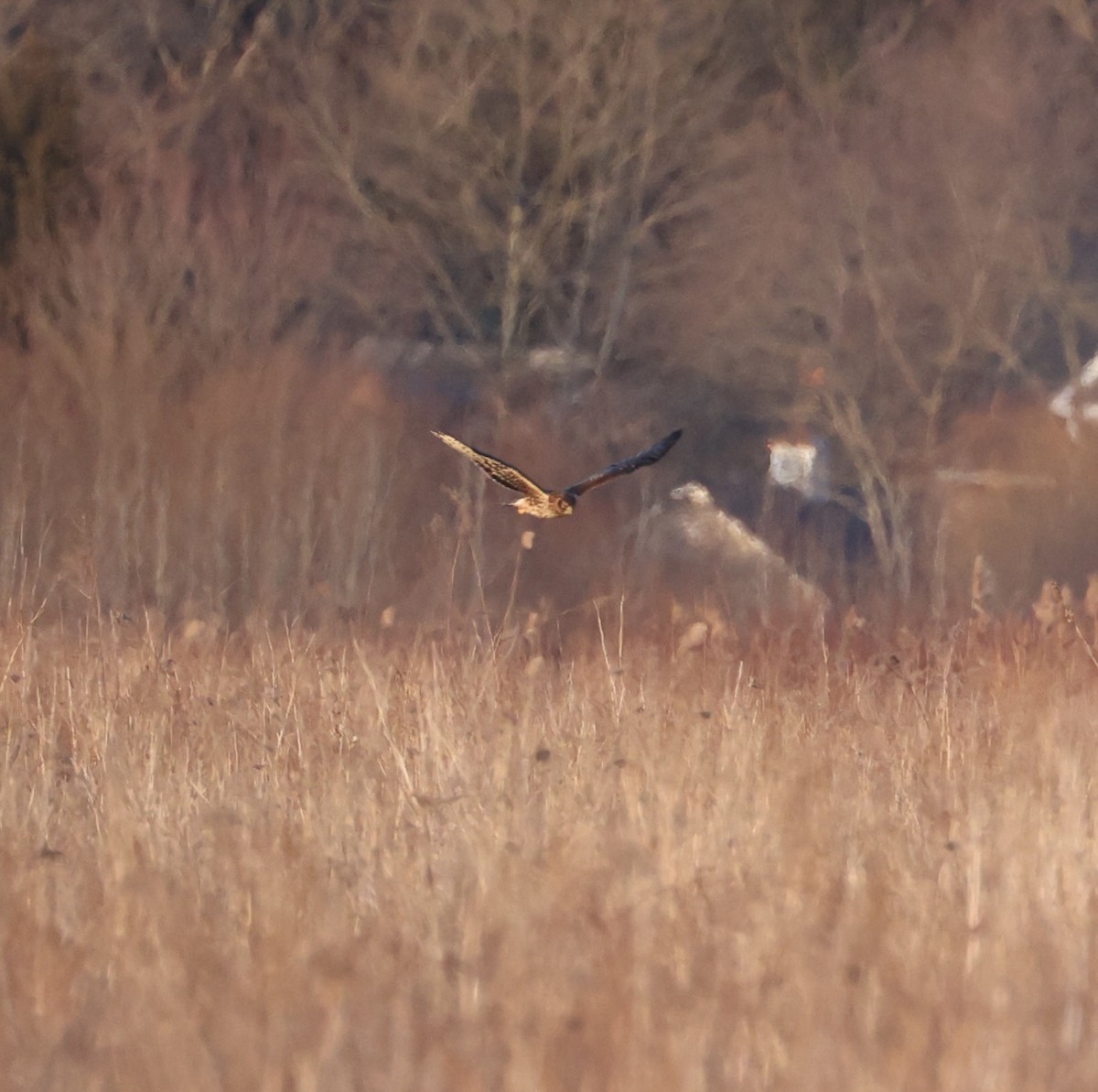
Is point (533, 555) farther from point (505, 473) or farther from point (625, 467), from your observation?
point (625, 467)

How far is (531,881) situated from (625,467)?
2.52m

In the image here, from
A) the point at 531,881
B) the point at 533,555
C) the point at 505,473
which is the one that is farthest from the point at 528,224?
the point at 531,881

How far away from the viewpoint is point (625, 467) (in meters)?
6.87

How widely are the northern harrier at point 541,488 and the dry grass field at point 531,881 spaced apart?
1.82ft

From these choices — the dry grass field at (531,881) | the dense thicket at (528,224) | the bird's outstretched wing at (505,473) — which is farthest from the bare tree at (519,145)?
the dry grass field at (531,881)

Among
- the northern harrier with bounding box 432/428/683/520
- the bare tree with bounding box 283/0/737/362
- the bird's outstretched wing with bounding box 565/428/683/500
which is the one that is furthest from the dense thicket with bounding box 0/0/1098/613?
the bird's outstretched wing with bounding box 565/428/683/500

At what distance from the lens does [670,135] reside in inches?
906

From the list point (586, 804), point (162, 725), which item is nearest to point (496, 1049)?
point (586, 804)

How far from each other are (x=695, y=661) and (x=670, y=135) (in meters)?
15.6

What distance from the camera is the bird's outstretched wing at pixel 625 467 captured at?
22.2ft

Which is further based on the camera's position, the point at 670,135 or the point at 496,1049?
the point at 670,135

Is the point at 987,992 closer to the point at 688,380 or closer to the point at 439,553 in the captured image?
the point at 439,553

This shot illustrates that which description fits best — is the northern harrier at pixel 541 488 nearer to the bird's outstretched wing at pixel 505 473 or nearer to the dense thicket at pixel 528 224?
the bird's outstretched wing at pixel 505 473

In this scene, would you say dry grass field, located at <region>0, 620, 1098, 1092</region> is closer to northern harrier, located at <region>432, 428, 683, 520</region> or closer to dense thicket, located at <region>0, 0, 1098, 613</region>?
northern harrier, located at <region>432, 428, 683, 520</region>
